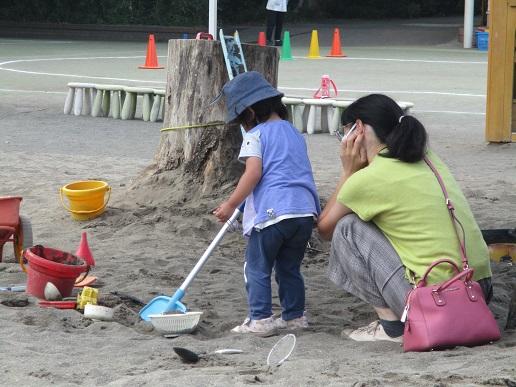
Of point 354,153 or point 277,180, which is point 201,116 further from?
point 354,153

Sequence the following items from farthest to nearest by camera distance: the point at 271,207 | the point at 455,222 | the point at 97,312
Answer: the point at 97,312
the point at 271,207
the point at 455,222

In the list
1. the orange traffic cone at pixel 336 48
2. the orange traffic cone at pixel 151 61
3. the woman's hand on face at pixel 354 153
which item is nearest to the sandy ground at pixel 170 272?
the woman's hand on face at pixel 354 153

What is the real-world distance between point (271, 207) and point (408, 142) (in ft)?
2.42

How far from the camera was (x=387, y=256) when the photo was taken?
447cm

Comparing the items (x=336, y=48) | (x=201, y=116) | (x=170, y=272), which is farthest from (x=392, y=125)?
(x=336, y=48)

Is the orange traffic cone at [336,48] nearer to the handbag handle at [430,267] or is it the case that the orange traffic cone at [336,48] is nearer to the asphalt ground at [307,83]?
the asphalt ground at [307,83]

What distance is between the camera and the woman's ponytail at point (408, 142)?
175 inches

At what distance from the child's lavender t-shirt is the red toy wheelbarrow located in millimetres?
1729

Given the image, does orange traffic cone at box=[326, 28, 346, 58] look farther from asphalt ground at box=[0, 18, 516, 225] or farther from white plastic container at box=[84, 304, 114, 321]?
white plastic container at box=[84, 304, 114, 321]

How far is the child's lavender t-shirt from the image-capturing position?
15.8 ft

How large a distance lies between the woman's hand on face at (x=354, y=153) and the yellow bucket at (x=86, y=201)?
9.70 ft

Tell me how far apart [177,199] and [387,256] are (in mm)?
3107

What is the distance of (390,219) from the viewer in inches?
176

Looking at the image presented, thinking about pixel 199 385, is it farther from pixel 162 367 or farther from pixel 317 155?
pixel 317 155
